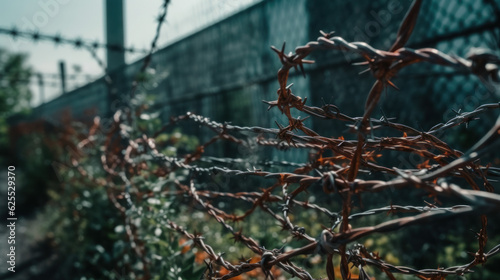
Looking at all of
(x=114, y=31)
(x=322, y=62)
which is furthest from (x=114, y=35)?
(x=322, y=62)

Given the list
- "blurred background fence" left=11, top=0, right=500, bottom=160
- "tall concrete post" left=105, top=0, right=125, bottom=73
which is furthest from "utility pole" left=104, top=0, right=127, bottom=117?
"blurred background fence" left=11, top=0, right=500, bottom=160

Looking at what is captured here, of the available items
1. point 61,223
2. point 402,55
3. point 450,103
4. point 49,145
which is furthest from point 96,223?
point 49,145

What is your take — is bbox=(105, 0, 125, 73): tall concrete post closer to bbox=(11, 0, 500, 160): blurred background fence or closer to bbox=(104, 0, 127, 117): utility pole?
bbox=(104, 0, 127, 117): utility pole

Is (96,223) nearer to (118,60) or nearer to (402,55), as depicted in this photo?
(118,60)

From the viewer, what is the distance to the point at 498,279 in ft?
7.69

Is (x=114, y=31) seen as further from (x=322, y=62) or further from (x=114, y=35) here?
(x=322, y=62)

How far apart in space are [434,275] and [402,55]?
52cm

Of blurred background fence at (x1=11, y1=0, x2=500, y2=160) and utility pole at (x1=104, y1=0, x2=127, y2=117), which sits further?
utility pole at (x1=104, y1=0, x2=127, y2=117)

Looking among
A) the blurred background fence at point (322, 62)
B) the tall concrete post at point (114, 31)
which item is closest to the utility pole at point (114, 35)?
the tall concrete post at point (114, 31)

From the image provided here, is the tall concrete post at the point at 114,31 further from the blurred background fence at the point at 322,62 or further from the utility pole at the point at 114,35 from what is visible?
the blurred background fence at the point at 322,62

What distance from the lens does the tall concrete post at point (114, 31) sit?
447 cm

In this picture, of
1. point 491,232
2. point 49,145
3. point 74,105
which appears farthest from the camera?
point 74,105

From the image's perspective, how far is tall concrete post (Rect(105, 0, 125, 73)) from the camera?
4469 millimetres

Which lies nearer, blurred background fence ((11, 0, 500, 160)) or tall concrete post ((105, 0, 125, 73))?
blurred background fence ((11, 0, 500, 160))
